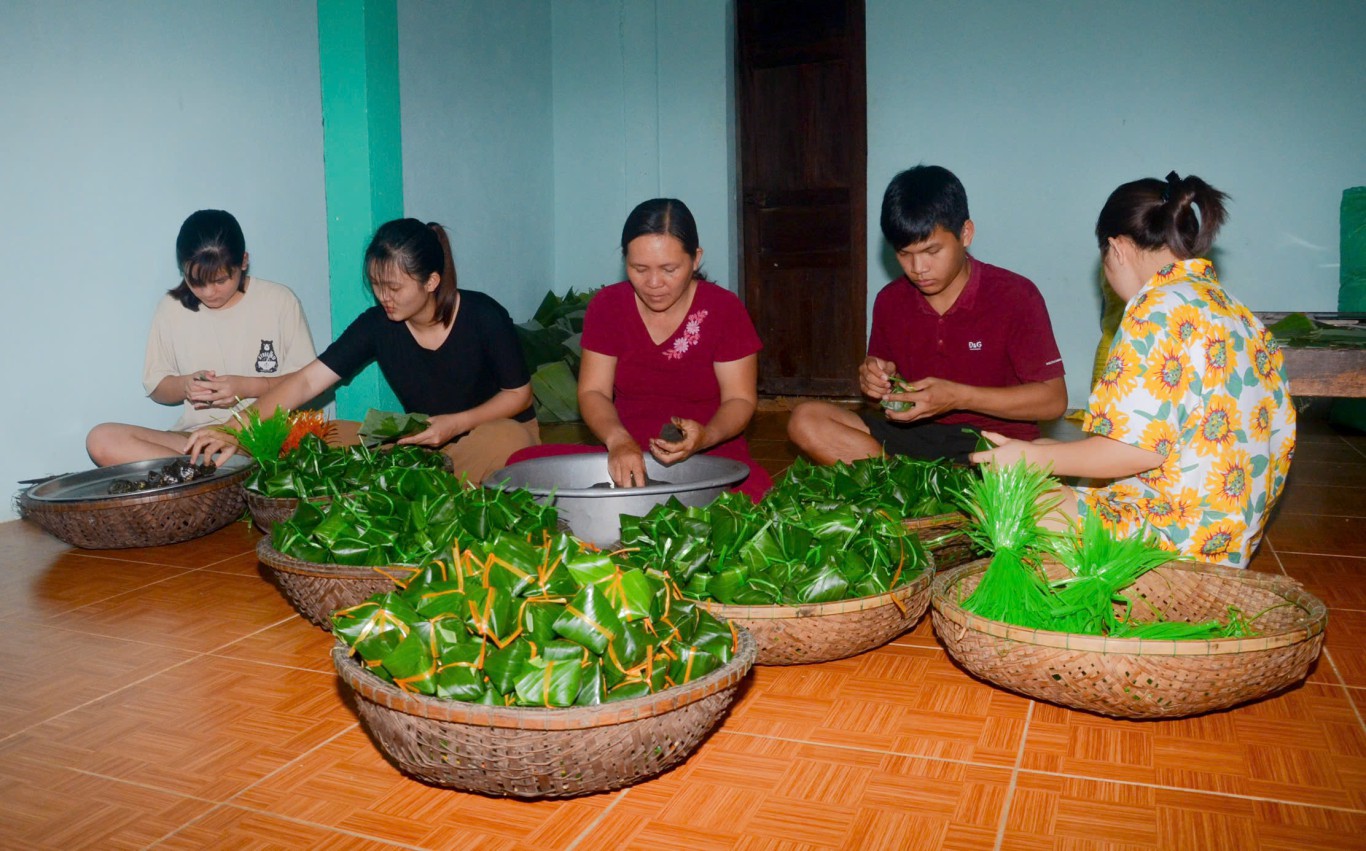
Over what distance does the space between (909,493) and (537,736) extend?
56.9 inches

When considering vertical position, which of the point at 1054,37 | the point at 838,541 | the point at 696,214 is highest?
the point at 1054,37

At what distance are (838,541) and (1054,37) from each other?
196 inches

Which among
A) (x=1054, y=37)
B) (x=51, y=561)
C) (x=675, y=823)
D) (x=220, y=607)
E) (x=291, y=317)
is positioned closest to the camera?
(x=675, y=823)

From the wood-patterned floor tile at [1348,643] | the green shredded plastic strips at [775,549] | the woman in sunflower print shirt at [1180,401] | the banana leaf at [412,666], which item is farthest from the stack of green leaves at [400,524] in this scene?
the wood-patterned floor tile at [1348,643]

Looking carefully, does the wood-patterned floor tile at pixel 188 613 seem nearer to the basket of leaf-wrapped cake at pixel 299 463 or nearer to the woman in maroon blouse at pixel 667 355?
the basket of leaf-wrapped cake at pixel 299 463

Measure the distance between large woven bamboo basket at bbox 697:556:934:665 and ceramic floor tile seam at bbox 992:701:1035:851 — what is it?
30 centimetres

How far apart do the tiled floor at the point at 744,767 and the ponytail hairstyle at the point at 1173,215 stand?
0.92m

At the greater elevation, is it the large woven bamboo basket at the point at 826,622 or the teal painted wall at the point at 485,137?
the teal painted wall at the point at 485,137

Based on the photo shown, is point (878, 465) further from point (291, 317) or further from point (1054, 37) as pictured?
point (1054, 37)

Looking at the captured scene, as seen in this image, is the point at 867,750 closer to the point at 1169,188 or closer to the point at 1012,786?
the point at 1012,786

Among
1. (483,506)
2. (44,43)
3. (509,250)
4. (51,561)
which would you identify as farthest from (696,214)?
(483,506)

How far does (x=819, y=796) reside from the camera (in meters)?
1.72

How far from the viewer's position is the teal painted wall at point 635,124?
689 cm

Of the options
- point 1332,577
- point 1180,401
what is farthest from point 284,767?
point 1332,577
